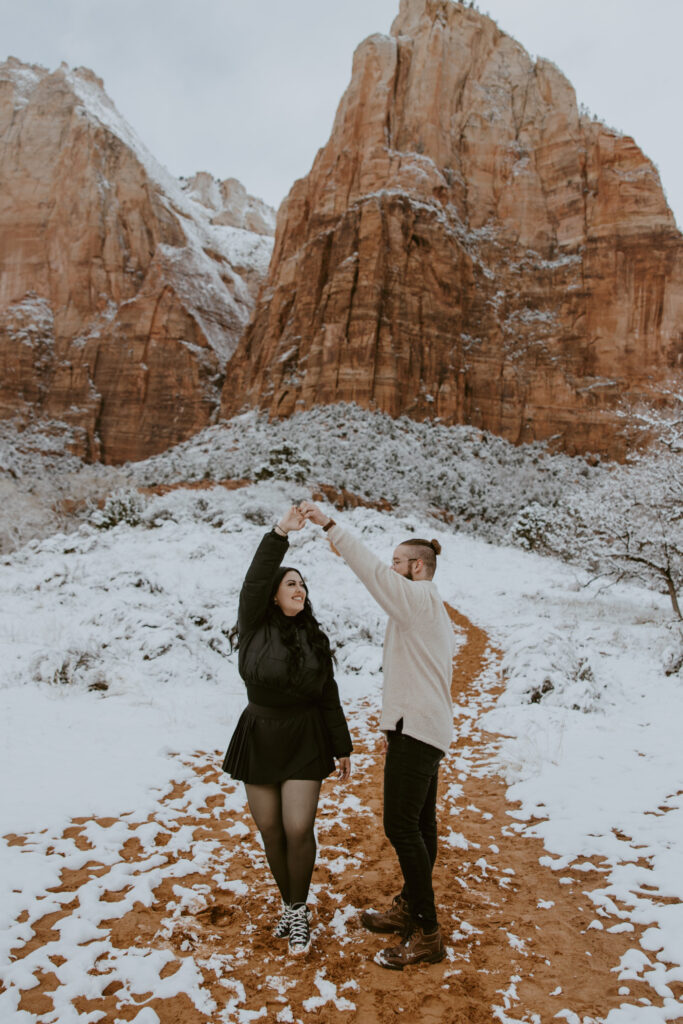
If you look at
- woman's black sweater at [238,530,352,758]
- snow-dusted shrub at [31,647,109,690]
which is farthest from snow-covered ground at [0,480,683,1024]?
woman's black sweater at [238,530,352,758]

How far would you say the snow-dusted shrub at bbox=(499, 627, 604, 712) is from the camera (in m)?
6.56

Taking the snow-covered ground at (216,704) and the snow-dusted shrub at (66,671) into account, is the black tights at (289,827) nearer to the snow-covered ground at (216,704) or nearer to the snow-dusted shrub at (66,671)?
the snow-covered ground at (216,704)

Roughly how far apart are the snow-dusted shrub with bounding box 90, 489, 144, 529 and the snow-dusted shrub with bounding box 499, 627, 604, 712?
11732 mm

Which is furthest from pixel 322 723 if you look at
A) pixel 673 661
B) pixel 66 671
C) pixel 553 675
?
pixel 673 661

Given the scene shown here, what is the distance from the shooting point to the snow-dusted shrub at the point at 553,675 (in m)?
6.56

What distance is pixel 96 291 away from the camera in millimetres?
51812

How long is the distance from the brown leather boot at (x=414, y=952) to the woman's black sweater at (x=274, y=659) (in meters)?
0.88

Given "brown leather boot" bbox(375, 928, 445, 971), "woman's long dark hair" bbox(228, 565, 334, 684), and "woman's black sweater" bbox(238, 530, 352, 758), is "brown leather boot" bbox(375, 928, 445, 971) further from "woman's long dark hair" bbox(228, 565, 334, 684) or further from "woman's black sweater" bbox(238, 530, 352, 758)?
"woman's long dark hair" bbox(228, 565, 334, 684)

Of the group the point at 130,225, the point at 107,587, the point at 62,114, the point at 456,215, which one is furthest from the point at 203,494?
the point at 62,114

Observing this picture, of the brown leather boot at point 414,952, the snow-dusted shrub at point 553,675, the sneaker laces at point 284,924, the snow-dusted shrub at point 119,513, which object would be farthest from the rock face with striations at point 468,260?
the brown leather boot at point 414,952

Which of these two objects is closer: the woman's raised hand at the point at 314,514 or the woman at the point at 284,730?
the woman's raised hand at the point at 314,514

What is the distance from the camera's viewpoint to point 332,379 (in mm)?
37719

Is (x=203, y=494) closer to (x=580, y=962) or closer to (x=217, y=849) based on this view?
(x=217, y=849)

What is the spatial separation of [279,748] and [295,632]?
0.55m
